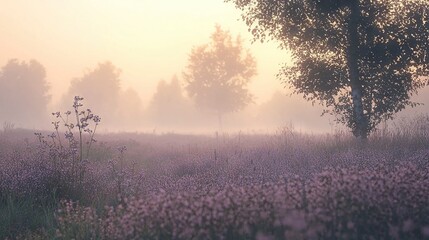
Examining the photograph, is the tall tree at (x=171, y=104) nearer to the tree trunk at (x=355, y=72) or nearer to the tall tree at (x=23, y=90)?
the tall tree at (x=23, y=90)

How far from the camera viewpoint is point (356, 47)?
36.3ft

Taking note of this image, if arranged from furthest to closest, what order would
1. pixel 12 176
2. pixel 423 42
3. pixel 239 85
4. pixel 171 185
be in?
pixel 239 85, pixel 423 42, pixel 12 176, pixel 171 185

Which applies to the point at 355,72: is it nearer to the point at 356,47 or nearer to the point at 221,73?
the point at 356,47

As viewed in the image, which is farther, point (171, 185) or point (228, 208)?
point (171, 185)

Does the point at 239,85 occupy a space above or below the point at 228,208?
above

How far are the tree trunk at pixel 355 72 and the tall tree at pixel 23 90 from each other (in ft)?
232

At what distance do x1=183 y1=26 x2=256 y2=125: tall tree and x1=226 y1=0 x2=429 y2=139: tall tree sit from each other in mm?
29894

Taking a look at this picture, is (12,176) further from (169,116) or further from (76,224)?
(169,116)

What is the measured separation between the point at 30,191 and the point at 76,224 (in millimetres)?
2041

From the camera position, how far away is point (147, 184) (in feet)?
23.7

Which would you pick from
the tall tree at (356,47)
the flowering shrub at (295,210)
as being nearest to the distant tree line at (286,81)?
the tall tree at (356,47)

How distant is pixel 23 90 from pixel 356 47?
71.3 meters

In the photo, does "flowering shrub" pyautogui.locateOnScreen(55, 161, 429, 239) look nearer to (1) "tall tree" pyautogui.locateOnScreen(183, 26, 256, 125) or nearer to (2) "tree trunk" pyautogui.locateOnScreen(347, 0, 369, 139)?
(2) "tree trunk" pyautogui.locateOnScreen(347, 0, 369, 139)

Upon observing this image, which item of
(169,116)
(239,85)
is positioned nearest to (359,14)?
(239,85)
